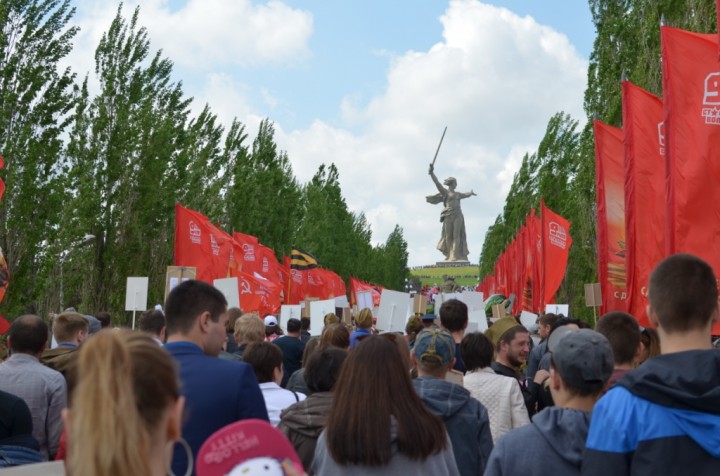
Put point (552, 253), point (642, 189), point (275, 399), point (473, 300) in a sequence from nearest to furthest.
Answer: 1. point (275, 399)
2. point (642, 189)
3. point (473, 300)
4. point (552, 253)

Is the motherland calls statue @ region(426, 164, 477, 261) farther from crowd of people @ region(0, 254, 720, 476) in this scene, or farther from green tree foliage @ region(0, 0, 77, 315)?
crowd of people @ region(0, 254, 720, 476)

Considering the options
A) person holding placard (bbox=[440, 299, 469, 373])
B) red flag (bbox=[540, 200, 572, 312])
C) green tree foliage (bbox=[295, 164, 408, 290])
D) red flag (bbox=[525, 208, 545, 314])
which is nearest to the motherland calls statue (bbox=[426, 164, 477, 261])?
green tree foliage (bbox=[295, 164, 408, 290])

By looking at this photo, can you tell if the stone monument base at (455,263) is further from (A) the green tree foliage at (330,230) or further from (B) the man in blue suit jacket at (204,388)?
(B) the man in blue suit jacket at (204,388)

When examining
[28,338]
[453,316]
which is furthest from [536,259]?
[28,338]

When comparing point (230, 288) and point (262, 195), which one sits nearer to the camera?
point (230, 288)

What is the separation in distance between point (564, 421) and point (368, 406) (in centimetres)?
80

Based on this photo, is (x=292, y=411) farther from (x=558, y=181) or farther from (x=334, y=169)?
(x=334, y=169)

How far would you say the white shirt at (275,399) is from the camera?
648 centimetres

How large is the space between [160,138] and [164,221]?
3.20 m

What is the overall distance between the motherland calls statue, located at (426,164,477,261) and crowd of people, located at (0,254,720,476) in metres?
75.1

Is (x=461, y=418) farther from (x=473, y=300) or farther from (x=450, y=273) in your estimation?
(x=450, y=273)

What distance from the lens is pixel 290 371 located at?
11469 mm

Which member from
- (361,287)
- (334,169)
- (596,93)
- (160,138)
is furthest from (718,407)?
(334,169)

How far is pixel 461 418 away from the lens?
18.2 feet
